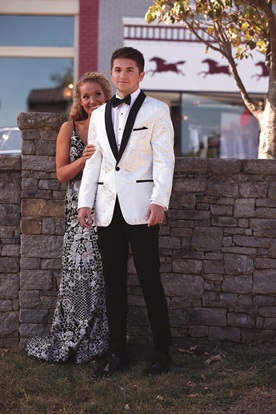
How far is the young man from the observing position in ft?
13.3

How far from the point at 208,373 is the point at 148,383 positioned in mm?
501

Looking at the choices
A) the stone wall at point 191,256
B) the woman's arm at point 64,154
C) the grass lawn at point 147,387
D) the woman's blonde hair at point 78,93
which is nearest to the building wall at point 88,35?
the stone wall at point 191,256

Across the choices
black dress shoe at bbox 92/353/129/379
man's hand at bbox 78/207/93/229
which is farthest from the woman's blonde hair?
black dress shoe at bbox 92/353/129/379

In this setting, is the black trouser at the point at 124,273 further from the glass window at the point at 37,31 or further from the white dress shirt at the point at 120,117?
the glass window at the point at 37,31

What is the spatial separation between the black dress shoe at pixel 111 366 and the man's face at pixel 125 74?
176cm

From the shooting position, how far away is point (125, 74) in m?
4.11

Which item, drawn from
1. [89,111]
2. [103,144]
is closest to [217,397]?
[103,144]

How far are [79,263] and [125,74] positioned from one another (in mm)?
1428

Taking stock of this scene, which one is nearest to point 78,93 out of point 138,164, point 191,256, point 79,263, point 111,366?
point 138,164

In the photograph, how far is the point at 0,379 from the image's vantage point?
4215mm

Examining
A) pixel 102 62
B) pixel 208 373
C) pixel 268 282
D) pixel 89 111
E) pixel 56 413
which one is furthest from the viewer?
pixel 102 62

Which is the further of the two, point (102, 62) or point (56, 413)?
point (102, 62)

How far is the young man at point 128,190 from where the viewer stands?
4.04 m

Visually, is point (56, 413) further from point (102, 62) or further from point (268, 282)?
point (102, 62)
